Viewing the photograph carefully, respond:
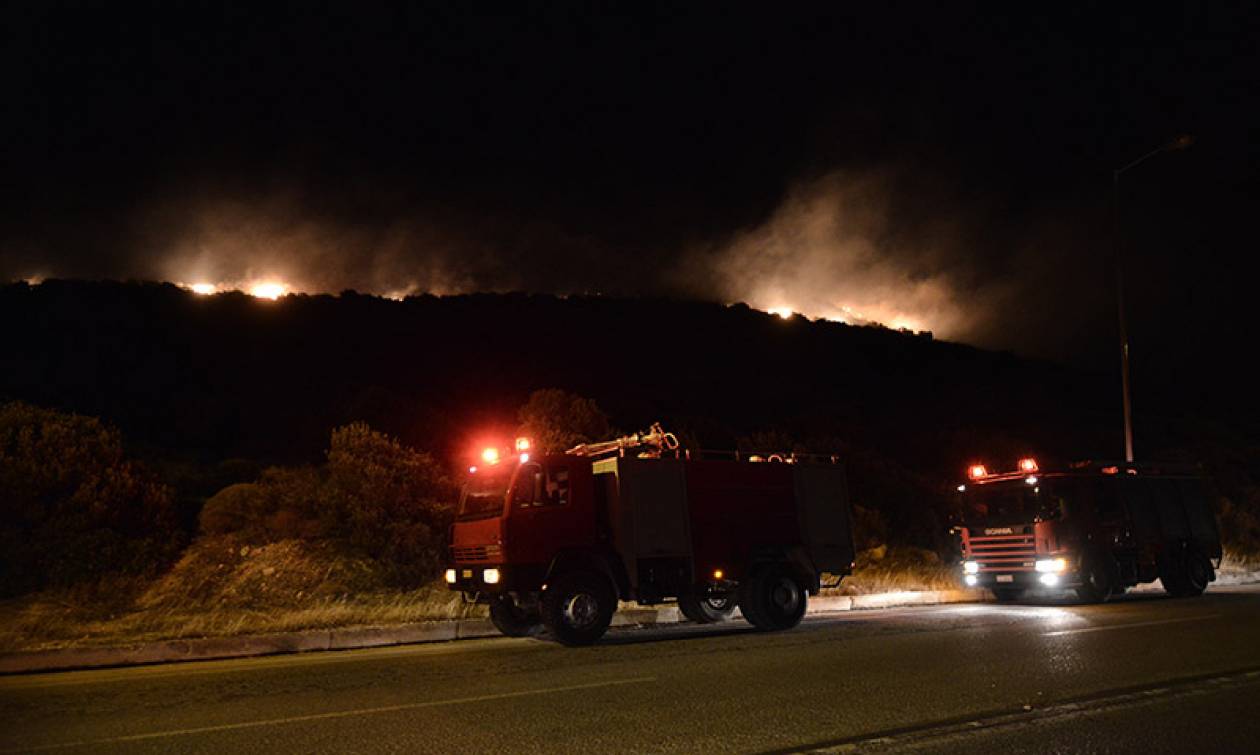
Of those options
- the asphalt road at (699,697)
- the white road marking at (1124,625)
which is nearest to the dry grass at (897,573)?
the white road marking at (1124,625)

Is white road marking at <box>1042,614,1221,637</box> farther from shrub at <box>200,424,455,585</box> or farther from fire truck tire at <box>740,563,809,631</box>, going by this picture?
shrub at <box>200,424,455,585</box>

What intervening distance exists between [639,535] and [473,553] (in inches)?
89.1

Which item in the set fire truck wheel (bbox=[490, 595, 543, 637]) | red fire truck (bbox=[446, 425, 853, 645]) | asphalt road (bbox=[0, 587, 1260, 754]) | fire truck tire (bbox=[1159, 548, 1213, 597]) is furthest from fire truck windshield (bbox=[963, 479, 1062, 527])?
fire truck wheel (bbox=[490, 595, 543, 637])

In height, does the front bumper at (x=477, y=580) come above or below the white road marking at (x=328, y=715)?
above

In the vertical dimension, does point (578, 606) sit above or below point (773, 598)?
above

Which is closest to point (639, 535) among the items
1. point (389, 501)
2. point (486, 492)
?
point (486, 492)

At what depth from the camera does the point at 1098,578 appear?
728 inches

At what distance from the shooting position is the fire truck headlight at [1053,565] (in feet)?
59.3

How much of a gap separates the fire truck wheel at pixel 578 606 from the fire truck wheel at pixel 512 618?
1.27 meters

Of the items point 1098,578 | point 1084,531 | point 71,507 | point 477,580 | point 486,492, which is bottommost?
point 1098,578

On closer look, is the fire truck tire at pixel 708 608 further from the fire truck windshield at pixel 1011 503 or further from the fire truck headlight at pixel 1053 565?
the fire truck windshield at pixel 1011 503

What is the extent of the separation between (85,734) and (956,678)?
7.25 m

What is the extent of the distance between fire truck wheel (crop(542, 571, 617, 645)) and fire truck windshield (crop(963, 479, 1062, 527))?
32.9 ft

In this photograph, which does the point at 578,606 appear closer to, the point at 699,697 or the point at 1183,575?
the point at 699,697
